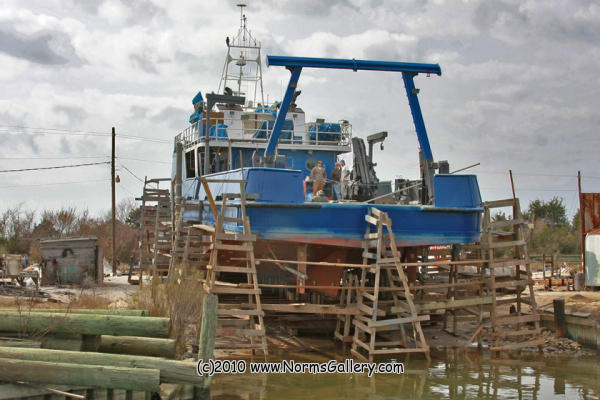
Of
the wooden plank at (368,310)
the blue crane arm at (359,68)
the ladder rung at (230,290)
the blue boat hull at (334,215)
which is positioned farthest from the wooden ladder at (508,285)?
the ladder rung at (230,290)

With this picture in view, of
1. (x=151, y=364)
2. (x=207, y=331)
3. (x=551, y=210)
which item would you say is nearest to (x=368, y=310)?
(x=207, y=331)

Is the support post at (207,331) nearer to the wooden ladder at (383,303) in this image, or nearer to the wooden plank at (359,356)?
the wooden ladder at (383,303)

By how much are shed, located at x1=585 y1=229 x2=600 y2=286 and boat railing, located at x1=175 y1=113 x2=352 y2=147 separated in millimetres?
9033

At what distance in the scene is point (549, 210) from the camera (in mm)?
50531

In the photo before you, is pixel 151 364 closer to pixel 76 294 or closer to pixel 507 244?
pixel 507 244

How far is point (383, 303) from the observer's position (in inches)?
427

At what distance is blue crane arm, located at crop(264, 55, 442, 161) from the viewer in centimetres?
1210

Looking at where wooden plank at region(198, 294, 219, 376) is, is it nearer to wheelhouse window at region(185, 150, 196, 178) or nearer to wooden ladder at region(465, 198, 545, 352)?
wooden ladder at region(465, 198, 545, 352)

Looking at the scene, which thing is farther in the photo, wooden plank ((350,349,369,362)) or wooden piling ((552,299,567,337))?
wooden piling ((552,299,567,337))

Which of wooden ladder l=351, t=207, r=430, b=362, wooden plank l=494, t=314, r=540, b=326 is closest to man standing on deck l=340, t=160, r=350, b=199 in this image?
wooden ladder l=351, t=207, r=430, b=362

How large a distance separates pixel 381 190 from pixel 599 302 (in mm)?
6345

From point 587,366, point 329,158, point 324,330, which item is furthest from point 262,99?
point 587,366

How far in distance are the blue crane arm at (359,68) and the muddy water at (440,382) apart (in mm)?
4082

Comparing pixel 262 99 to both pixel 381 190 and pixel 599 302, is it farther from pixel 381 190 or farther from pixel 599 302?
pixel 599 302
